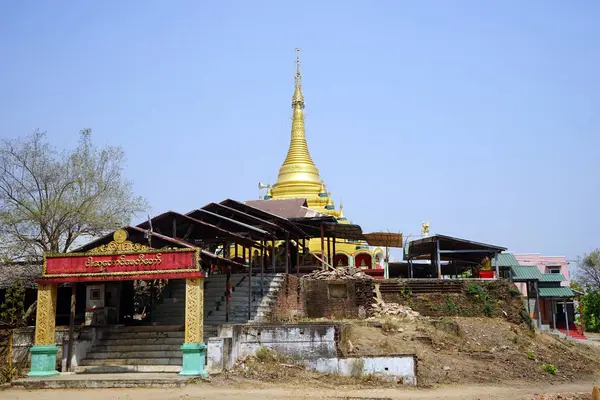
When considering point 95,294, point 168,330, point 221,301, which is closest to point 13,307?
point 95,294

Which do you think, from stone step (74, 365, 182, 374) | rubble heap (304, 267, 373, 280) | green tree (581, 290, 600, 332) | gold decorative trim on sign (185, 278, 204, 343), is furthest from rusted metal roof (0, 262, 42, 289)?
green tree (581, 290, 600, 332)

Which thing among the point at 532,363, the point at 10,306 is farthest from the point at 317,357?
the point at 10,306

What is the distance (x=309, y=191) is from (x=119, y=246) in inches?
1082

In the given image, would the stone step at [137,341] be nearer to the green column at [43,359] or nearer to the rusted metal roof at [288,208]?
the green column at [43,359]

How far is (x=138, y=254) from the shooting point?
18922 millimetres

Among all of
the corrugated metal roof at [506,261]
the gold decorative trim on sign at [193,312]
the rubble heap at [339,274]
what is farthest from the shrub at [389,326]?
the corrugated metal roof at [506,261]

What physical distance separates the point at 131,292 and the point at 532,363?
47.9ft

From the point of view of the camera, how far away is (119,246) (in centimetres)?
1906

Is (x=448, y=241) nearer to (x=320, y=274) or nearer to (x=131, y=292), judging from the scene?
(x=320, y=274)

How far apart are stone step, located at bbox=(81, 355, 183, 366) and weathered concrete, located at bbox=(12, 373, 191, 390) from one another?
1.53 meters

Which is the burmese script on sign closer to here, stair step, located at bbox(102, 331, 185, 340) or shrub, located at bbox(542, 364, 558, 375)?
stair step, located at bbox(102, 331, 185, 340)

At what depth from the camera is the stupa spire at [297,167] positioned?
151 ft

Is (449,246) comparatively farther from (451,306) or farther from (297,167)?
(297,167)

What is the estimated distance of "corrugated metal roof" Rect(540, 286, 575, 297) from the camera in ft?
137
